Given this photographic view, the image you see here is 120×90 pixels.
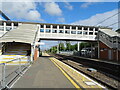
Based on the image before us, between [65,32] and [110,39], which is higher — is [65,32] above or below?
above

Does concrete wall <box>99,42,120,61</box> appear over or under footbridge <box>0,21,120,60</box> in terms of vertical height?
under

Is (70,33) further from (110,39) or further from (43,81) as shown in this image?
(43,81)

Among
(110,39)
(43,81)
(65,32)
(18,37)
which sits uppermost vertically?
(65,32)

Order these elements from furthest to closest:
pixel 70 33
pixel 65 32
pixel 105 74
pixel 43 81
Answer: pixel 65 32 < pixel 70 33 < pixel 105 74 < pixel 43 81

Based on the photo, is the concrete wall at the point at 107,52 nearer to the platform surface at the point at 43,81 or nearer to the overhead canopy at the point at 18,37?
the overhead canopy at the point at 18,37

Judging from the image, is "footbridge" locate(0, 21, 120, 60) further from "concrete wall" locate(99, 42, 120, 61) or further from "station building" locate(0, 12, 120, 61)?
"concrete wall" locate(99, 42, 120, 61)

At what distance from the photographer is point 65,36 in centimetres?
3344

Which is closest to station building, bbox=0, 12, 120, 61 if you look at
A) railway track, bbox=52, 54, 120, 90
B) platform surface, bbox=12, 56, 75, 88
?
railway track, bbox=52, 54, 120, 90

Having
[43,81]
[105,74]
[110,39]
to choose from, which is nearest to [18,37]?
[105,74]

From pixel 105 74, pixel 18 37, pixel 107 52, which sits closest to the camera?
pixel 105 74

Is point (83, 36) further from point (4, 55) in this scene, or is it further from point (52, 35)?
point (4, 55)

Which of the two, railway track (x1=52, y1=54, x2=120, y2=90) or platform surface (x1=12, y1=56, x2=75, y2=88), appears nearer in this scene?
platform surface (x1=12, y1=56, x2=75, y2=88)

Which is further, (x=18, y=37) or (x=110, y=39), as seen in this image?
(x=110, y=39)

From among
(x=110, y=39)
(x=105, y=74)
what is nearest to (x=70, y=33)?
(x=110, y=39)
